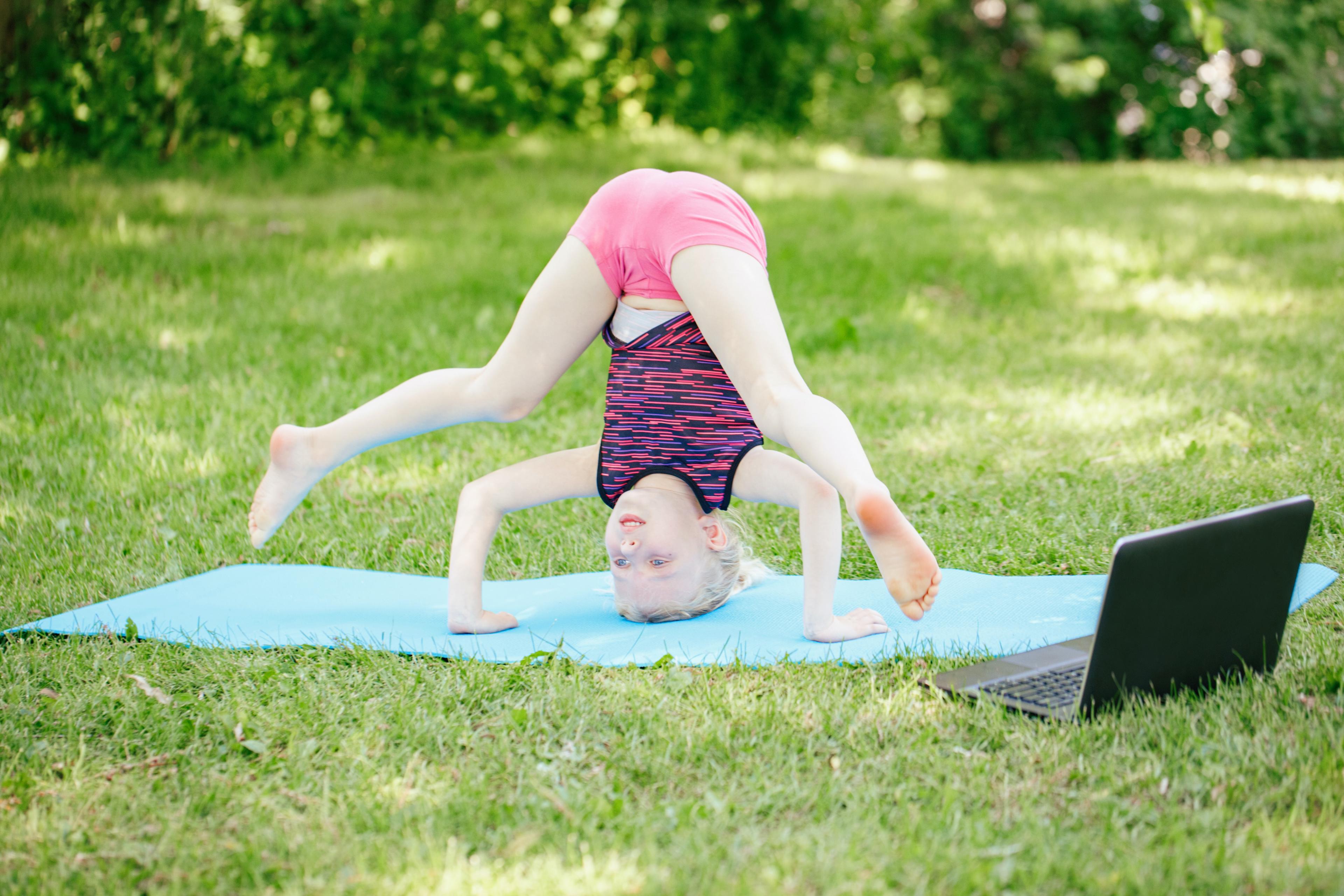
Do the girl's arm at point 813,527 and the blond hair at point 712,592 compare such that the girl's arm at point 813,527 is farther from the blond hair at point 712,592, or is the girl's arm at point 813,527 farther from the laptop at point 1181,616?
the laptop at point 1181,616

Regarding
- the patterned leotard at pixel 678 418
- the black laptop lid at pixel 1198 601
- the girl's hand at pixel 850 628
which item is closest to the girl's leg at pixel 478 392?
the patterned leotard at pixel 678 418

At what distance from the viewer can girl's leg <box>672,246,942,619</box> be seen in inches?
90.3

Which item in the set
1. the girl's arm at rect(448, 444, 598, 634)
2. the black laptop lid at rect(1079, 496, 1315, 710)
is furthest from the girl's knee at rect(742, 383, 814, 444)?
the black laptop lid at rect(1079, 496, 1315, 710)

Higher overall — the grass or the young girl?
the young girl

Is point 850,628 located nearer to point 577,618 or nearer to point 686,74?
point 577,618

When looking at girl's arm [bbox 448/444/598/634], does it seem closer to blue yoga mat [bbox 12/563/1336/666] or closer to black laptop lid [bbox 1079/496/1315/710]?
blue yoga mat [bbox 12/563/1336/666]

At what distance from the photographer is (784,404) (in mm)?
2514

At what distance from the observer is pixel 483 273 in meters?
7.10

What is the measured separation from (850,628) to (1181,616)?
2.82 ft

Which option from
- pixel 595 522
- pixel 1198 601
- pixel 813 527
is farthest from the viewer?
pixel 595 522

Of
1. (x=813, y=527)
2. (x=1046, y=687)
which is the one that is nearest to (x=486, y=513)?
(x=813, y=527)

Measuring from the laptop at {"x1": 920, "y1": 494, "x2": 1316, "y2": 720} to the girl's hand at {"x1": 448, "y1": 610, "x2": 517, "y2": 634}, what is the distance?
3.87 ft

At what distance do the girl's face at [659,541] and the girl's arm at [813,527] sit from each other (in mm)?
153

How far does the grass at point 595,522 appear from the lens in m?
1.95
